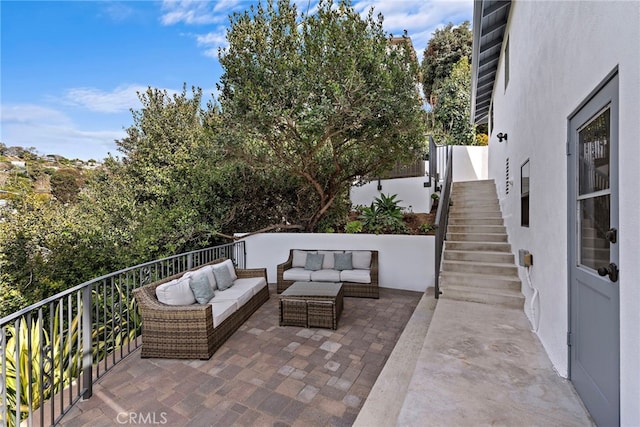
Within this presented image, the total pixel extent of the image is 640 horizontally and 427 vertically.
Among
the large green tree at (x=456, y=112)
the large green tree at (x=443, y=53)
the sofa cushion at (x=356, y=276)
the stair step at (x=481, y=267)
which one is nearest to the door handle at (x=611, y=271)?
the stair step at (x=481, y=267)

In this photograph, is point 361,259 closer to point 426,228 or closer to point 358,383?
point 426,228

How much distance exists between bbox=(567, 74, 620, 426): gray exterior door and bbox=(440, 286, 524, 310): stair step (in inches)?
82.1

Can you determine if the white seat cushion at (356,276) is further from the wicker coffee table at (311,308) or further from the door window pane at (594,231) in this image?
the door window pane at (594,231)

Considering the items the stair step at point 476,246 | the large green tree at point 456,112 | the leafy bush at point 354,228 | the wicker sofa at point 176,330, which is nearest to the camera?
the wicker sofa at point 176,330

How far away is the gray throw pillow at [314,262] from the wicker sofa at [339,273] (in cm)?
5

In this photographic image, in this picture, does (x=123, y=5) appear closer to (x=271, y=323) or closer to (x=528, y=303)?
(x=271, y=323)

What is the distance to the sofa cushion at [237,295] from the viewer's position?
4488mm

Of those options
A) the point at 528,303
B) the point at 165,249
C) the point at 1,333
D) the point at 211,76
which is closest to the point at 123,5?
the point at 211,76

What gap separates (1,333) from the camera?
2057mm

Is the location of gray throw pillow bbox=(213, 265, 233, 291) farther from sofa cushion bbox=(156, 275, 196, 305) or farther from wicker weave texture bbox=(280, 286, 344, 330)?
wicker weave texture bbox=(280, 286, 344, 330)

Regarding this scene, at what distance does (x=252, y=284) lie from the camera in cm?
529

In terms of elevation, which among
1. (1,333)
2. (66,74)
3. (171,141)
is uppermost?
(66,74)

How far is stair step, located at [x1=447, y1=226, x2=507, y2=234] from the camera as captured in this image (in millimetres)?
6078

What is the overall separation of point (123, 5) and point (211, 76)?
7.77 ft
